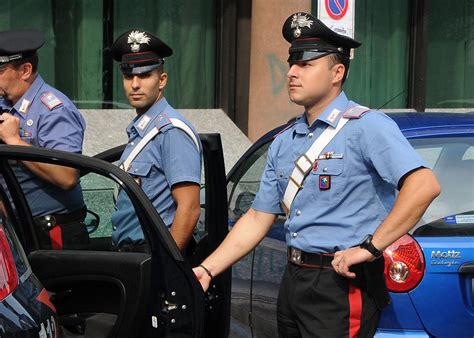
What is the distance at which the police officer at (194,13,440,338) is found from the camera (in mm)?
3506

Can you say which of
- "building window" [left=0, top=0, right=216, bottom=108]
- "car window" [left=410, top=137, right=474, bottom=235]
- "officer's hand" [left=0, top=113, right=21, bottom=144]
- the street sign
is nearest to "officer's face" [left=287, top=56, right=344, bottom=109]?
"car window" [left=410, top=137, right=474, bottom=235]

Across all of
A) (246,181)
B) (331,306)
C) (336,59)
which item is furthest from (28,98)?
(331,306)

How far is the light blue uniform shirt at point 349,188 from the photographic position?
358 centimetres

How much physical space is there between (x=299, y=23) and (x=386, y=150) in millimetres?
654

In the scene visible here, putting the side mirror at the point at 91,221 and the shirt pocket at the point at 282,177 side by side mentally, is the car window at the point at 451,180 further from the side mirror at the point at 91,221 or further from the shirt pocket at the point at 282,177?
the side mirror at the point at 91,221

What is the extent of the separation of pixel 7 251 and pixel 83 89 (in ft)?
28.1

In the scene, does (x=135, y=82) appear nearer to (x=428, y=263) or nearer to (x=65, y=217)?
(x=65, y=217)

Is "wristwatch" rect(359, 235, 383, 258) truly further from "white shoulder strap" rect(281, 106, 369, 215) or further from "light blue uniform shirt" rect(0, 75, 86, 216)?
"light blue uniform shirt" rect(0, 75, 86, 216)

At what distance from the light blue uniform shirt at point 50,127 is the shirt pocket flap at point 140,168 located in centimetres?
24

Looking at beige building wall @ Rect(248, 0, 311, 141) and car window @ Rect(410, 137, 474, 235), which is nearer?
car window @ Rect(410, 137, 474, 235)

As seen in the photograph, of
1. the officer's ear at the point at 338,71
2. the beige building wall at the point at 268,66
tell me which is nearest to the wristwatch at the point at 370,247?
the officer's ear at the point at 338,71

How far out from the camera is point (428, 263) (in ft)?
13.9

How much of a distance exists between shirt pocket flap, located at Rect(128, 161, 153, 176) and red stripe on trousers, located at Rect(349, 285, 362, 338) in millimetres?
1035

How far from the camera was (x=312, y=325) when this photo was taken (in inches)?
145
